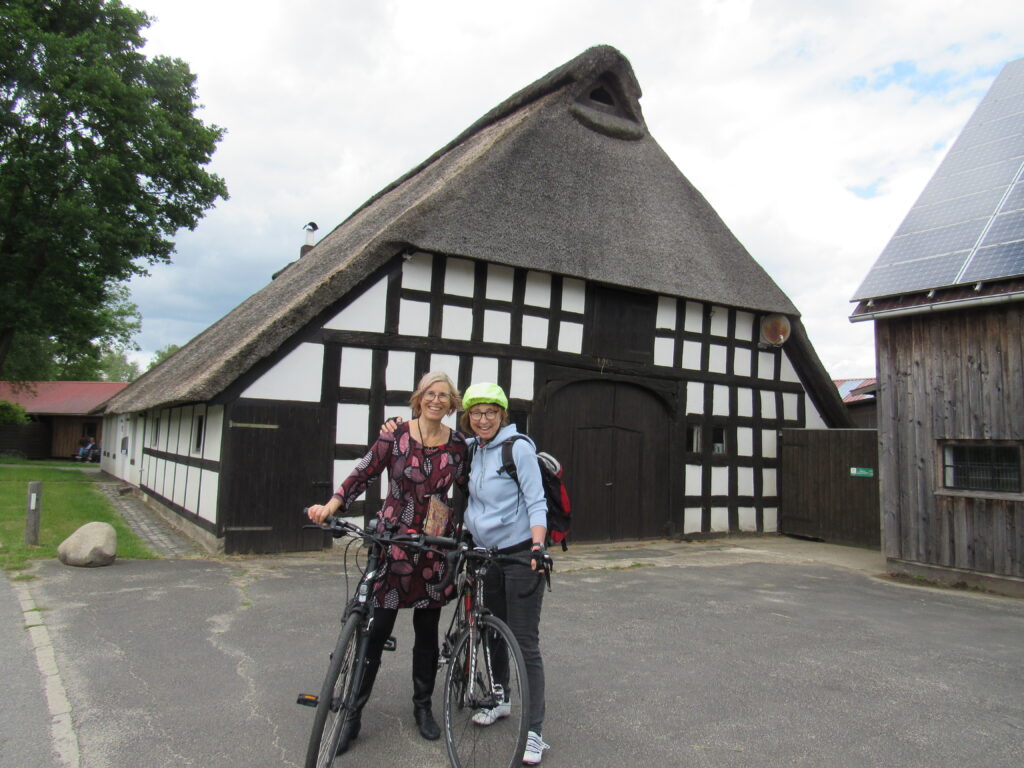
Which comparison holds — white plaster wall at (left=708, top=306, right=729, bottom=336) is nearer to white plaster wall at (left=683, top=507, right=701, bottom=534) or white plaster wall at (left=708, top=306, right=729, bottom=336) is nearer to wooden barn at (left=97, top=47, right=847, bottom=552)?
wooden barn at (left=97, top=47, right=847, bottom=552)

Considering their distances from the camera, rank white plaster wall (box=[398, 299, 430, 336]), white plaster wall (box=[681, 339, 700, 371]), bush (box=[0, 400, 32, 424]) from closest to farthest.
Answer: white plaster wall (box=[398, 299, 430, 336]) → white plaster wall (box=[681, 339, 700, 371]) → bush (box=[0, 400, 32, 424])

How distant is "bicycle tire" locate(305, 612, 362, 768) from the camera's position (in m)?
2.79

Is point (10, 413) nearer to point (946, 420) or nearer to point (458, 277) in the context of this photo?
point (458, 277)

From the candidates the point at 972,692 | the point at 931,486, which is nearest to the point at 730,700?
the point at 972,692

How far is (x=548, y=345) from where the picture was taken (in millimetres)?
10422

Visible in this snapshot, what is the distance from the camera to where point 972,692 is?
14.7ft

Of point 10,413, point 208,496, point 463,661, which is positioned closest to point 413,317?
point 208,496

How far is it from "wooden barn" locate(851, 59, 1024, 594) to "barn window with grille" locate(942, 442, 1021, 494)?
0.04 feet

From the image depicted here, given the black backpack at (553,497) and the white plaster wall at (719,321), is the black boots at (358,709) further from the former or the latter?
the white plaster wall at (719,321)

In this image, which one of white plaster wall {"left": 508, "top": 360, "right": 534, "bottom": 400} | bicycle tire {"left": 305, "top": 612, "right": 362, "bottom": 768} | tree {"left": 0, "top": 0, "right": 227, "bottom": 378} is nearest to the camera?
bicycle tire {"left": 305, "top": 612, "right": 362, "bottom": 768}

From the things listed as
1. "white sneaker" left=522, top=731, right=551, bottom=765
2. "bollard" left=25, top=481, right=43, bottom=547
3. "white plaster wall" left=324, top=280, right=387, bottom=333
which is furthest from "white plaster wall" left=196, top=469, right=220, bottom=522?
"white sneaker" left=522, top=731, right=551, bottom=765

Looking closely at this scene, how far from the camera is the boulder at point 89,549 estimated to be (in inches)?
280

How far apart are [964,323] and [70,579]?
9617 millimetres

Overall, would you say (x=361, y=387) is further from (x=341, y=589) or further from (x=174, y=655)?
(x=174, y=655)
